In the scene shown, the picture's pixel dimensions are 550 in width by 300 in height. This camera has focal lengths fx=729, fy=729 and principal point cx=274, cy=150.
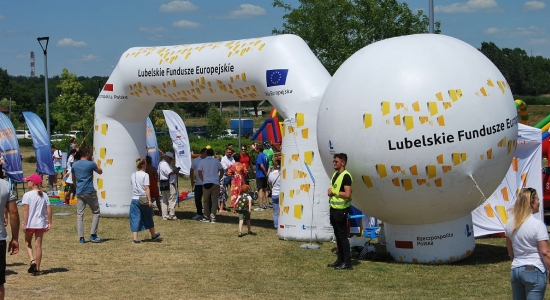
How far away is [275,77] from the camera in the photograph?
13.6m

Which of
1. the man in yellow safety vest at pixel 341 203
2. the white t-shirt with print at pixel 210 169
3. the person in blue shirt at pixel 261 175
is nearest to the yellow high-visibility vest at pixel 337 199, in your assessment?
the man in yellow safety vest at pixel 341 203

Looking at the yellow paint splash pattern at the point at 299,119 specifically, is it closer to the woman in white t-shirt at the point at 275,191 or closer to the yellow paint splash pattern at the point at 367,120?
the woman in white t-shirt at the point at 275,191

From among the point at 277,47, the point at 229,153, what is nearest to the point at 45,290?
the point at 277,47

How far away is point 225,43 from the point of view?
15000mm

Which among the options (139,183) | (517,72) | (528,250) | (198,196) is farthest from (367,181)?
(517,72)

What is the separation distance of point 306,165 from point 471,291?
16.0 feet

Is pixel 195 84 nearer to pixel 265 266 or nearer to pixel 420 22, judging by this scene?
pixel 265 266

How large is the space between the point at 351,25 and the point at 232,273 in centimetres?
1990

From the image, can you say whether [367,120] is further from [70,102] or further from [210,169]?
[70,102]

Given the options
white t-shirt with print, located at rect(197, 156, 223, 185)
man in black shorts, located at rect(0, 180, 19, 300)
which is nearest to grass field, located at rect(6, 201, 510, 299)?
man in black shorts, located at rect(0, 180, 19, 300)

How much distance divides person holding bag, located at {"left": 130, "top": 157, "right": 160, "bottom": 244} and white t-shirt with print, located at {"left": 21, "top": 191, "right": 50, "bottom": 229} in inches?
118

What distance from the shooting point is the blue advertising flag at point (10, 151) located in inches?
789

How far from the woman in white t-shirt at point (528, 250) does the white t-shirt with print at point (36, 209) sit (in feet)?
22.1

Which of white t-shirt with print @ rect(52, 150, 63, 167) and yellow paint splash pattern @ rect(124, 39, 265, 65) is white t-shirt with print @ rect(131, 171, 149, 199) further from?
white t-shirt with print @ rect(52, 150, 63, 167)
